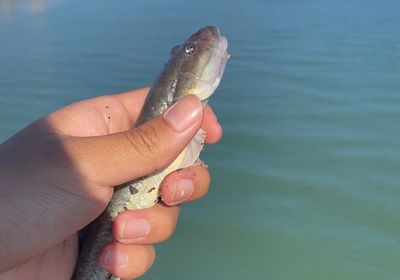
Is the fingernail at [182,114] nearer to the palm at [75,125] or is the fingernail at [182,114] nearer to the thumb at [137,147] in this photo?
the thumb at [137,147]

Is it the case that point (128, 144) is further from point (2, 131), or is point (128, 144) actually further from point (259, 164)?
point (2, 131)

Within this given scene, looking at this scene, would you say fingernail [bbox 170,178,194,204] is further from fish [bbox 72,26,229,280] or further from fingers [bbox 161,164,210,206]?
fish [bbox 72,26,229,280]

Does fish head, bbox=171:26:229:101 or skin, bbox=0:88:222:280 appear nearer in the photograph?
skin, bbox=0:88:222:280

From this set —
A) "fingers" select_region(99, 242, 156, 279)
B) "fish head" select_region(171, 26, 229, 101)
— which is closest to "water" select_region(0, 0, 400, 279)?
"fingers" select_region(99, 242, 156, 279)

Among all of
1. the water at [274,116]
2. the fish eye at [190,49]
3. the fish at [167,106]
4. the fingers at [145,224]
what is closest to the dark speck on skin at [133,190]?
the fish at [167,106]

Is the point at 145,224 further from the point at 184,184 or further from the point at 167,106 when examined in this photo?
the point at 167,106

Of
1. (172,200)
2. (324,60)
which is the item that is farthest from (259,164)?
(324,60)
